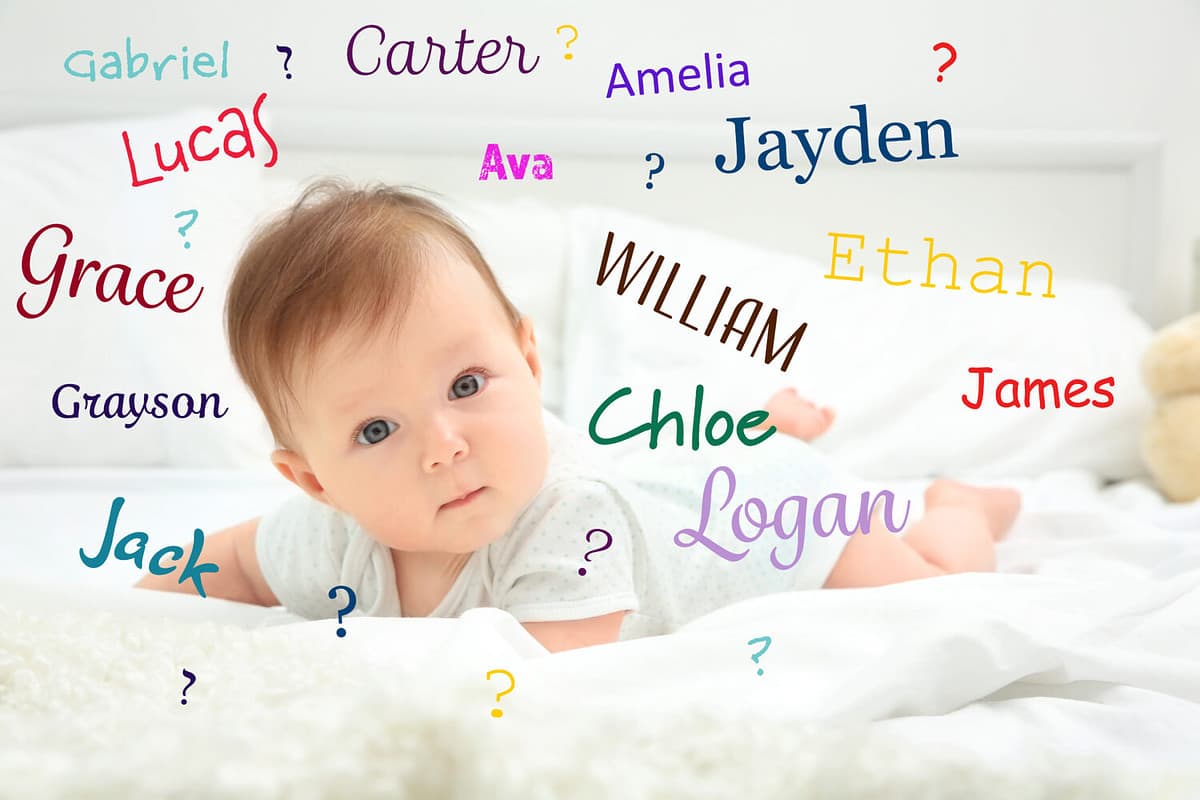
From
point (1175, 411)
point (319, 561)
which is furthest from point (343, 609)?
point (1175, 411)

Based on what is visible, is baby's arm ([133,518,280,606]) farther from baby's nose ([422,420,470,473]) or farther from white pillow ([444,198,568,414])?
white pillow ([444,198,568,414])

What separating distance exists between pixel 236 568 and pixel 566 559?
1.19 ft

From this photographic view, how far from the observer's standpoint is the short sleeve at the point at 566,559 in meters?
0.80

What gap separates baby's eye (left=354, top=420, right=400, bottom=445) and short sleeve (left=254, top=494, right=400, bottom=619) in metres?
0.16

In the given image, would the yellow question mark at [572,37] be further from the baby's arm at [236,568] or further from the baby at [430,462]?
the baby's arm at [236,568]

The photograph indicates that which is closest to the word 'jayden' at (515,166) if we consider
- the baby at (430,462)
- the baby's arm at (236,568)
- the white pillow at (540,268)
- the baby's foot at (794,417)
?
the baby at (430,462)

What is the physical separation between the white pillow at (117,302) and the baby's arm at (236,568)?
0.53ft

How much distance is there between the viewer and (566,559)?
81 centimetres

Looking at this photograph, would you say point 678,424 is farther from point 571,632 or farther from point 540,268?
point 540,268

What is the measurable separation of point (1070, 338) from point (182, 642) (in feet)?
4.08

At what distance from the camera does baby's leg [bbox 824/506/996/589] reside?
979 mm

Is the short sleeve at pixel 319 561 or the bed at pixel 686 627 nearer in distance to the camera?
the bed at pixel 686 627

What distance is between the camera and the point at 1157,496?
1.36 metres

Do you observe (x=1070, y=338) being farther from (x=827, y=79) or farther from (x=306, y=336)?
(x=306, y=336)
